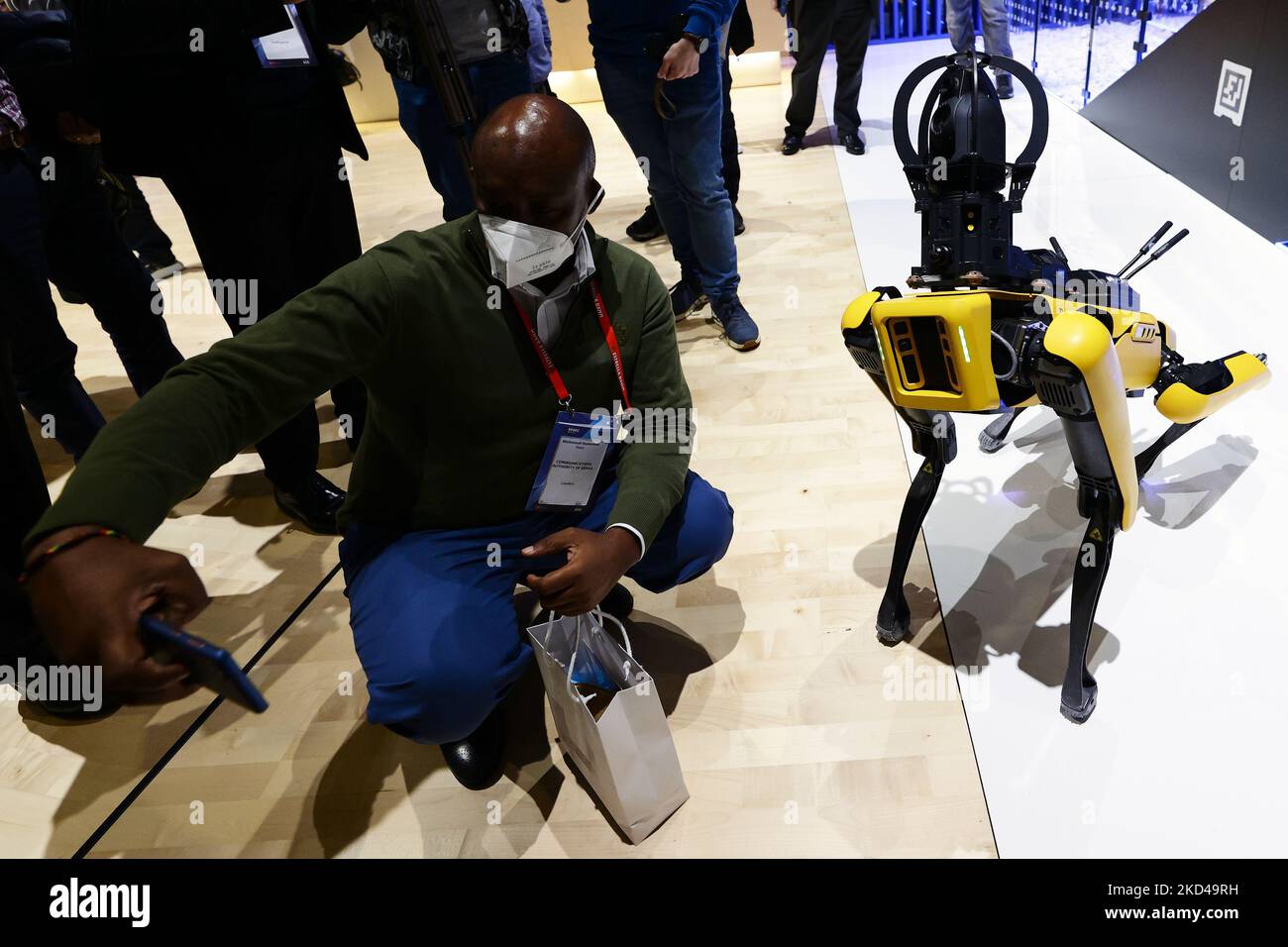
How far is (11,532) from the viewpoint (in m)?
1.99

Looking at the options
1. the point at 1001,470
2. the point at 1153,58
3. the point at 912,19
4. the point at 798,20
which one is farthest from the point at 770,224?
the point at 912,19

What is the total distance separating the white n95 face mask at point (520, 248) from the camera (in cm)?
143

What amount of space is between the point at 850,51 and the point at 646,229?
183 centimetres

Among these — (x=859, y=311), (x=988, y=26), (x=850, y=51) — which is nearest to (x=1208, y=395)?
(x=859, y=311)

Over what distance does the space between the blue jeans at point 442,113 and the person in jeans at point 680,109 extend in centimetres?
29

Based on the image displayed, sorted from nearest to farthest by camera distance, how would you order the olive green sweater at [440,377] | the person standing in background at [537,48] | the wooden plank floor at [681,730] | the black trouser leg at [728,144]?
the olive green sweater at [440,377] < the wooden plank floor at [681,730] < the person standing in background at [537,48] < the black trouser leg at [728,144]

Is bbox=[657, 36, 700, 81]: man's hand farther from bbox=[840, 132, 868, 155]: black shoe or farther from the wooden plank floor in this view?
bbox=[840, 132, 868, 155]: black shoe

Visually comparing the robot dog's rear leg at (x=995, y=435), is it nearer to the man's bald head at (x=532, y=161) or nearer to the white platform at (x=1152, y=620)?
the white platform at (x=1152, y=620)

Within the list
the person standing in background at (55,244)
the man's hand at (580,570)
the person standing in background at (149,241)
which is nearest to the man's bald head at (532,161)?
the man's hand at (580,570)

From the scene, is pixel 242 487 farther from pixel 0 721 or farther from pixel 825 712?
pixel 825 712

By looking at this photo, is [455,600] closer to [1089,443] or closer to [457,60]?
[1089,443]

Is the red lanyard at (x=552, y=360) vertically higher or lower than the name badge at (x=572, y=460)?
higher

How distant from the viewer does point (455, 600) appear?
5.21ft

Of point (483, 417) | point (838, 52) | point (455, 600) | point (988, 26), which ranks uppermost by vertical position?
point (483, 417)
